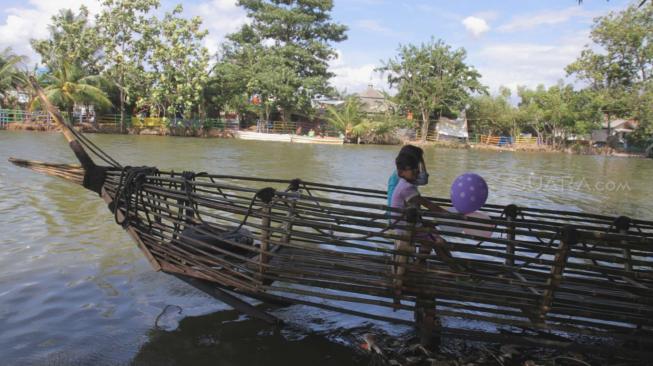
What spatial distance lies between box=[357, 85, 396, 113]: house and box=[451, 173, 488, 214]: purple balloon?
1557 inches

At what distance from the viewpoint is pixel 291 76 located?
128ft

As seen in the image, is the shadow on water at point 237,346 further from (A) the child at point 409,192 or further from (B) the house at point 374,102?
(B) the house at point 374,102

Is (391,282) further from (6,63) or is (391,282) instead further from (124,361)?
(6,63)

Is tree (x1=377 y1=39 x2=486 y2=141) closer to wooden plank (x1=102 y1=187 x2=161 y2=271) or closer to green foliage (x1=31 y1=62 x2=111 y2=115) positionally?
green foliage (x1=31 y1=62 x2=111 y2=115)

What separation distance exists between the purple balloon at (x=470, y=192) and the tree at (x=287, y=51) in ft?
116

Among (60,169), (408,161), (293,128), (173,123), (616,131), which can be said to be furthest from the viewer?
(616,131)

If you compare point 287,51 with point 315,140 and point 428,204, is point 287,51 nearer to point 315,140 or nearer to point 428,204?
point 315,140

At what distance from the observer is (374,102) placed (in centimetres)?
5247

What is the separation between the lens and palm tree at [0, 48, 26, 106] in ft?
108

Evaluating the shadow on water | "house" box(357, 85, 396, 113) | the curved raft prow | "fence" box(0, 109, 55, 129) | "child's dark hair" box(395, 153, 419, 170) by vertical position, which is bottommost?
the shadow on water

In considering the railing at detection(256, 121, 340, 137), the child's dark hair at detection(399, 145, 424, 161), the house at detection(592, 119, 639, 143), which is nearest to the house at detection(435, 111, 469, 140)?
the railing at detection(256, 121, 340, 137)

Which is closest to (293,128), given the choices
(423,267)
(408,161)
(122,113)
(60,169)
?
(122,113)

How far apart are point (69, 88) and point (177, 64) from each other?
7.59m

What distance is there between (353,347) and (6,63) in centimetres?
3835
